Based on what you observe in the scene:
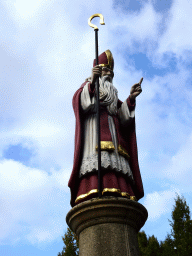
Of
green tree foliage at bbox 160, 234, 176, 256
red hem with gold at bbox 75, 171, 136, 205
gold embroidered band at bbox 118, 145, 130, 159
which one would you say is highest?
green tree foliage at bbox 160, 234, 176, 256

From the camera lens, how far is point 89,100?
6.33 metres

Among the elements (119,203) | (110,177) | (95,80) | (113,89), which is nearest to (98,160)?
(110,177)

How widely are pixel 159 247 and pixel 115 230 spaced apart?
1385 centimetres

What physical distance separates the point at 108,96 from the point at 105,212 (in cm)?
261

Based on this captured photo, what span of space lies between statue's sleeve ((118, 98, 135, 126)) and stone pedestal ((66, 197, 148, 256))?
6.56 ft

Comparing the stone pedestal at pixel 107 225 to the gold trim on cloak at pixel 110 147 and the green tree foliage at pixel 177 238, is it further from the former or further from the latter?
the green tree foliage at pixel 177 238

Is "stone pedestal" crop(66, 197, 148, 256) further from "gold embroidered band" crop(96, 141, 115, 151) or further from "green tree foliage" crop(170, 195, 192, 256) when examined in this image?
"green tree foliage" crop(170, 195, 192, 256)

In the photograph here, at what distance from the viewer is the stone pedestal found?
15.8 feet

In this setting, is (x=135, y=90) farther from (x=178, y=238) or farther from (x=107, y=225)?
(x=178, y=238)

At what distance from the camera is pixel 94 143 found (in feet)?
19.9

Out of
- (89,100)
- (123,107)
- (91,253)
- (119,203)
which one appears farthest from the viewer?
(123,107)

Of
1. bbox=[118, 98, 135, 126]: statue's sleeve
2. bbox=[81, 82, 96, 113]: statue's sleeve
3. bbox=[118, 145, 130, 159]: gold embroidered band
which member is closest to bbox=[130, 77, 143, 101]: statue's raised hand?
bbox=[118, 98, 135, 126]: statue's sleeve

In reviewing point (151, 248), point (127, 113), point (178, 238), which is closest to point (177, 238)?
point (178, 238)

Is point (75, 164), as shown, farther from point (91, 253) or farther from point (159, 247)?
point (159, 247)
